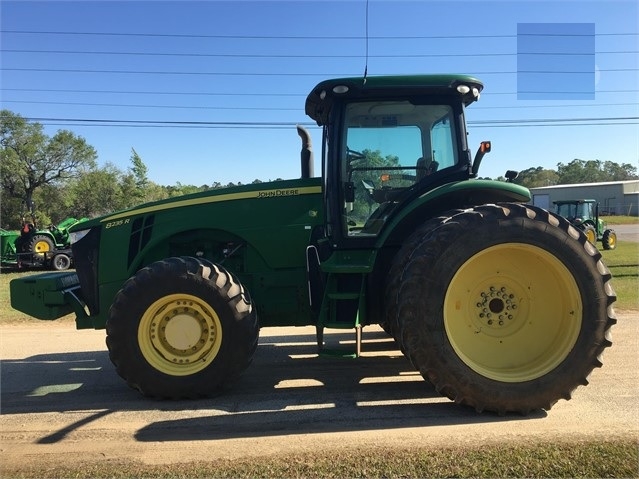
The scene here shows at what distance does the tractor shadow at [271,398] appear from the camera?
136 inches

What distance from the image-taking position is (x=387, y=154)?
427 cm

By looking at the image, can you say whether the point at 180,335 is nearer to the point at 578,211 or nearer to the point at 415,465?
the point at 415,465

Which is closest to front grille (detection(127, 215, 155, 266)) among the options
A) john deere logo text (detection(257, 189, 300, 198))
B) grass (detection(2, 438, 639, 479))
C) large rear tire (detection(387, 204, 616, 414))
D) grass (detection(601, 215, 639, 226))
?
john deere logo text (detection(257, 189, 300, 198))

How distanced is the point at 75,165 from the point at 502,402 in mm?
45701

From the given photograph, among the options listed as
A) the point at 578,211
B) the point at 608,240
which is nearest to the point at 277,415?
the point at 608,240

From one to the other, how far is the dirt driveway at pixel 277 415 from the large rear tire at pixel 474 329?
0.24 metres

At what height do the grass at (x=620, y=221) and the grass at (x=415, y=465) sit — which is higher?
the grass at (x=620, y=221)

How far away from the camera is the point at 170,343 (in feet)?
13.0

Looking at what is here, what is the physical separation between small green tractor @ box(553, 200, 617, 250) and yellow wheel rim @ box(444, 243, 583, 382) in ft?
61.8

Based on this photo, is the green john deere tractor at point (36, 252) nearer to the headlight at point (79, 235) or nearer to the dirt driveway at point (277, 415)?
the dirt driveway at point (277, 415)

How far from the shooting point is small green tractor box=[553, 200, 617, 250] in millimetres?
20969

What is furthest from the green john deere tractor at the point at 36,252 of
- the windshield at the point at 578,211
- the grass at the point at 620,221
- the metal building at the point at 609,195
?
the metal building at the point at 609,195

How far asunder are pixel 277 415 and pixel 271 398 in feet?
Answer: 1.18

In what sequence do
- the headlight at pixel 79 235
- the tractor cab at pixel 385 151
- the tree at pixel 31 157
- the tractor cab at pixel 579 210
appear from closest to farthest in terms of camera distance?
the tractor cab at pixel 385 151, the headlight at pixel 79 235, the tractor cab at pixel 579 210, the tree at pixel 31 157
